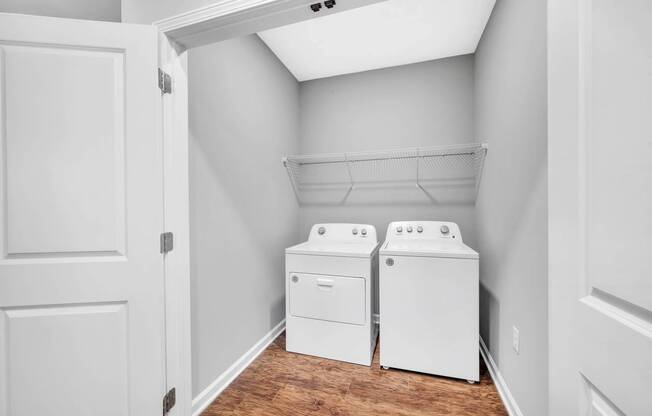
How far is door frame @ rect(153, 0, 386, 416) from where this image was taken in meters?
1.04

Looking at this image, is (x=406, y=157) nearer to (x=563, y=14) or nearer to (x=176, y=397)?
(x=563, y=14)

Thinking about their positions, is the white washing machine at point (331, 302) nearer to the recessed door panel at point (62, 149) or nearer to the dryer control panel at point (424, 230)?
the dryer control panel at point (424, 230)

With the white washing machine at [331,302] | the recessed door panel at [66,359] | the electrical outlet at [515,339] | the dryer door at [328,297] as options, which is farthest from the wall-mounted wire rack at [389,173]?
the recessed door panel at [66,359]

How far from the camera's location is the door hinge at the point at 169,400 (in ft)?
3.69

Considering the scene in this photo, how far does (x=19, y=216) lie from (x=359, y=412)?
72.1 inches

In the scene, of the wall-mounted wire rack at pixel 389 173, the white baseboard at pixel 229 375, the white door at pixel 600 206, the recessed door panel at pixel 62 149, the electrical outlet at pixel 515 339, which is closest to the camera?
the white door at pixel 600 206

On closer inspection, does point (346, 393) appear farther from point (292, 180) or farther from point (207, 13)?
point (207, 13)

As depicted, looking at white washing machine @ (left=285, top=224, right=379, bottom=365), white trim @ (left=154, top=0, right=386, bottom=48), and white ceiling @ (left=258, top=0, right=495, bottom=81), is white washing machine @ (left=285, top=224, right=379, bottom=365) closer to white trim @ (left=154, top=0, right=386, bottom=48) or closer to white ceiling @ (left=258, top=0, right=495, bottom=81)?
white trim @ (left=154, top=0, right=386, bottom=48)

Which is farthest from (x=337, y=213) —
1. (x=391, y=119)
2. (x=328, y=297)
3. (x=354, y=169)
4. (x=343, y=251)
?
(x=391, y=119)

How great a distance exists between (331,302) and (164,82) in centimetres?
170

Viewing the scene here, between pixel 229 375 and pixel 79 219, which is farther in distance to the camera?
pixel 229 375

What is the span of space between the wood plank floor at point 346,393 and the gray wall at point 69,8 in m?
2.13

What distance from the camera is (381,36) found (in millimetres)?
2074

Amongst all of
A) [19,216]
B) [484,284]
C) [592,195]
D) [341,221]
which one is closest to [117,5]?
[19,216]
